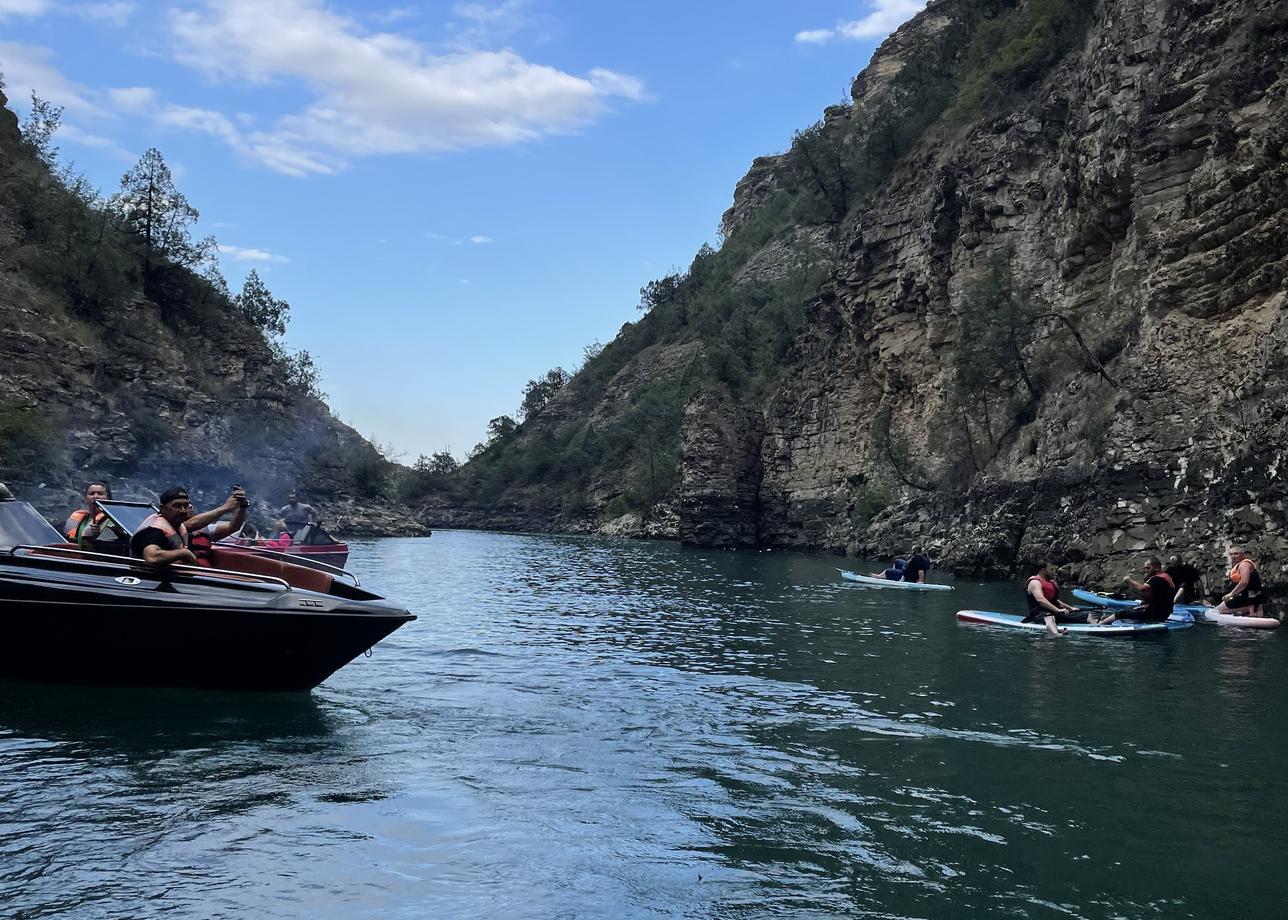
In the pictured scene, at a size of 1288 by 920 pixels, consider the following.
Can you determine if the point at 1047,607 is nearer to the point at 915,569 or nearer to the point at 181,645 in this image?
the point at 915,569

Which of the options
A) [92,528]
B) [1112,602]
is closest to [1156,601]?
[1112,602]

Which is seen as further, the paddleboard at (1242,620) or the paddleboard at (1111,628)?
the paddleboard at (1242,620)

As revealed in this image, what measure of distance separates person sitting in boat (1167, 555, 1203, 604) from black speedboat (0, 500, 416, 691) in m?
20.6

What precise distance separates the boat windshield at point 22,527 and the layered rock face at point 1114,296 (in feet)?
77.0

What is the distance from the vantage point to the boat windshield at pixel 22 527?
40.2 feet

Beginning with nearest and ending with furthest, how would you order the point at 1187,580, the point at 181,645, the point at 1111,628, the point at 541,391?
the point at 181,645 < the point at 1111,628 < the point at 1187,580 < the point at 541,391

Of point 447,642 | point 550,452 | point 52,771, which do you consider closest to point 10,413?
point 447,642

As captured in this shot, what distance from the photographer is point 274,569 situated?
13.5m

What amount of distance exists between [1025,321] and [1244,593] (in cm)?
2148

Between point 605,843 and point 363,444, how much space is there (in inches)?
3169

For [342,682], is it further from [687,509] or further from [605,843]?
[687,509]

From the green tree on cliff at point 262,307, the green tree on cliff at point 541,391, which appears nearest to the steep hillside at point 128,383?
the green tree on cliff at point 262,307

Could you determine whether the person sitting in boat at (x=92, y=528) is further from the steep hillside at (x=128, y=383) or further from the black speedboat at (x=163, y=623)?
the steep hillside at (x=128, y=383)

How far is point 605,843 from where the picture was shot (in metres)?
7.76
